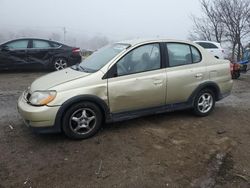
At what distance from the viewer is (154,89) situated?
203 inches

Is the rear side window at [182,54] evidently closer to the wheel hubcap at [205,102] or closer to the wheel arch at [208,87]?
the wheel arch at [208,87]

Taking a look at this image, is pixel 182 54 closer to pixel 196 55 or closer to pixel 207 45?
pixel 196 55

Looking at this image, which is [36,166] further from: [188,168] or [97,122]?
[188,168]

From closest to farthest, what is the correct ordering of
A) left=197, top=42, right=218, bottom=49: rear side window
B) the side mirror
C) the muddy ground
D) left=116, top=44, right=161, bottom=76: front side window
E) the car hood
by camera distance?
the muddy ground
the car hood
left=116, top=44, right=161, bottom=76: front side window
the side mirror
left=197, top=42, right=218, bottom=49: rear side window

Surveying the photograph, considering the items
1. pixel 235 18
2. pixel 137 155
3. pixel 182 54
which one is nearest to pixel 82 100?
pixel 137 155

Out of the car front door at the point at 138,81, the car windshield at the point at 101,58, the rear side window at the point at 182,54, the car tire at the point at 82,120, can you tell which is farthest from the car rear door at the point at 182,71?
the car tire at the point at 82,120

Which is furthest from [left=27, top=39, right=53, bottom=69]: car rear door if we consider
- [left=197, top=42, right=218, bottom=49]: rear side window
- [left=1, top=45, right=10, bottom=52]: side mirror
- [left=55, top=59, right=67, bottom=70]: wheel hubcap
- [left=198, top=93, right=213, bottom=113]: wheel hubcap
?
[left=197, top=42, right=218, bottom=49]: rear side window

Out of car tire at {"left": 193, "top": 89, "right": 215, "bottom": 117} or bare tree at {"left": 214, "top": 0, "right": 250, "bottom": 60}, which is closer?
car tire at {"left": 193, "top": 89, "right": 215, "bottom": 117}

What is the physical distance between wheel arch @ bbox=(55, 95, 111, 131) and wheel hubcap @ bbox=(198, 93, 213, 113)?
6.63 feet

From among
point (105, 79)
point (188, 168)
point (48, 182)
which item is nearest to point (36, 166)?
point (48, 182)

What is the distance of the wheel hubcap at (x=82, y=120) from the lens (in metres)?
4.63

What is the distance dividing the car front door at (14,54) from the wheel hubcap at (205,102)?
23.6ft

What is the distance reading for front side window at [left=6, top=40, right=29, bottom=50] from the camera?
10.7m

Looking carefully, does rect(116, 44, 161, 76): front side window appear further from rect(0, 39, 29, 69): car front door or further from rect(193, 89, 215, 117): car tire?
rect(0, 39, 29, 69): car front door
